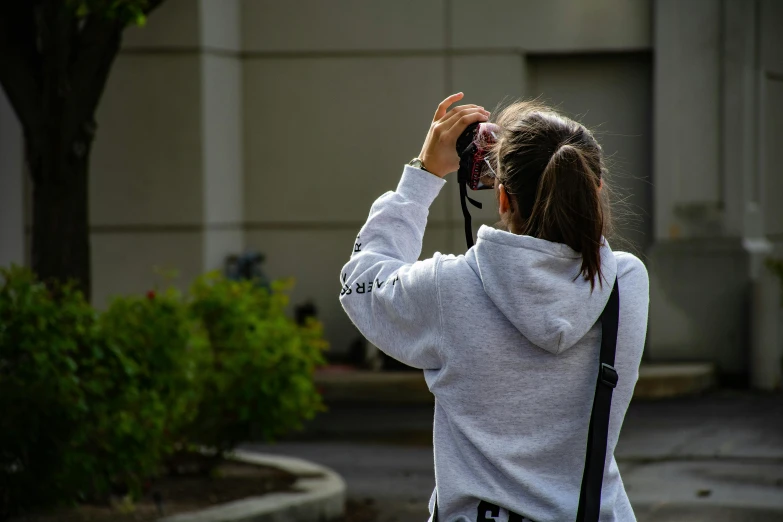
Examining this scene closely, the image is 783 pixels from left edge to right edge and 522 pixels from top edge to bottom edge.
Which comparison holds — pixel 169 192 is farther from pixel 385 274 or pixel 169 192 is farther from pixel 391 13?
pixel 385 274

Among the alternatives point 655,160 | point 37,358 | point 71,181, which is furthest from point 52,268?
point 655,160

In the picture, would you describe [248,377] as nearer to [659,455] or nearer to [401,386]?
[659,455]

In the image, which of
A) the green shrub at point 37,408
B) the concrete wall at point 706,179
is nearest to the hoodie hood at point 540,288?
the green shrub at point 37,408

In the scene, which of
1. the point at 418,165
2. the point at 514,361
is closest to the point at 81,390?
the point at 418,165

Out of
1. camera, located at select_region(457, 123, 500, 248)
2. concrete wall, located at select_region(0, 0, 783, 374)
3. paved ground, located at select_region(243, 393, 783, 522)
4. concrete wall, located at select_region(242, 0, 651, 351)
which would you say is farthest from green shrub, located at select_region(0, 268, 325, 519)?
concrete wall, located at select_region(242, 0, 651, 351)

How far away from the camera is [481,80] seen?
12.5 m

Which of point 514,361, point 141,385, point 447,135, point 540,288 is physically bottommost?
point 141,385

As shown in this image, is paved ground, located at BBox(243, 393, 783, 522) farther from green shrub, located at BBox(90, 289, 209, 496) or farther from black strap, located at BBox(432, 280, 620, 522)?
black strap, located at BBox(432, 280, 620, 522)

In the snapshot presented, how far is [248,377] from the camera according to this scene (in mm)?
6973

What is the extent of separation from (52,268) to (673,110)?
7308mm

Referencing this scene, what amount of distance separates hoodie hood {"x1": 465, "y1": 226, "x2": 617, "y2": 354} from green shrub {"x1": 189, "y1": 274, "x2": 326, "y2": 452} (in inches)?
199

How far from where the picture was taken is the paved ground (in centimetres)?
708

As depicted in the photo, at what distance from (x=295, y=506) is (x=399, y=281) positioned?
4.63 m

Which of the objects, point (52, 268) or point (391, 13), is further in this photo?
point (391, 13)
